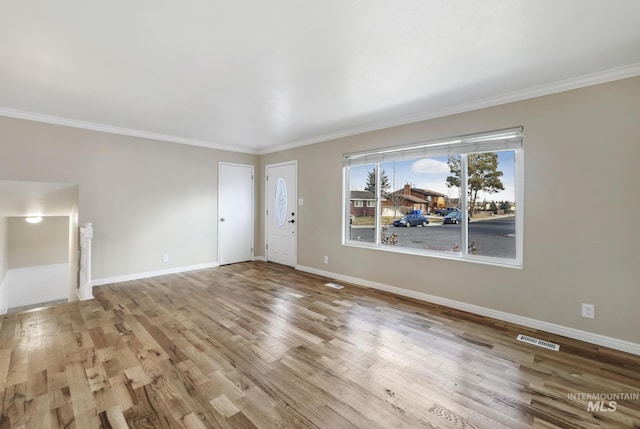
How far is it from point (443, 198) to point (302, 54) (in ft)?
8.29

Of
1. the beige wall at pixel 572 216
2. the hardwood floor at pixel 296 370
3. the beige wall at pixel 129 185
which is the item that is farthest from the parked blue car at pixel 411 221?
the beige wall at pixel 129 185

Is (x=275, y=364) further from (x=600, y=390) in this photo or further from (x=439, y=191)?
(x=439, y=191)

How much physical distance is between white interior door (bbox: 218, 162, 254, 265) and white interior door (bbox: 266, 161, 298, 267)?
42 cm

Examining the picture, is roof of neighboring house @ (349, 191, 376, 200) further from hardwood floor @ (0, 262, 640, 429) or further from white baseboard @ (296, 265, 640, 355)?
hardwood floor @ (0, 262, 640, 429)

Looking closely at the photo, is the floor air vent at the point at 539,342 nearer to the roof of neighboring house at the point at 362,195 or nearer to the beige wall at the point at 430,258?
the beige wall at the point at 430,258

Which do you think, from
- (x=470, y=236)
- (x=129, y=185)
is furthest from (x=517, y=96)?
(x=129, y=185)

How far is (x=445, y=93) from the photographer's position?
303 centimetres

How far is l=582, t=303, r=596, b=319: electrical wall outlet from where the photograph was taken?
2598mm

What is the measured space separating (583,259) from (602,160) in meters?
0.94

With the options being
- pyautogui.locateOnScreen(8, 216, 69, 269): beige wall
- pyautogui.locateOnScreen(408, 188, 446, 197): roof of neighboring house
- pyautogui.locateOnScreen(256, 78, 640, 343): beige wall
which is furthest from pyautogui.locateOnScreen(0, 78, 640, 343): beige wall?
pyautogui.locateOnScreen(8, 216, 69, 269): beige wall

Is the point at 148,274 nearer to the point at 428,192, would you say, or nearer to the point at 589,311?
the point at 428,192

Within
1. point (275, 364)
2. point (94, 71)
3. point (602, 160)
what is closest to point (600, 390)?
point (602, 160)

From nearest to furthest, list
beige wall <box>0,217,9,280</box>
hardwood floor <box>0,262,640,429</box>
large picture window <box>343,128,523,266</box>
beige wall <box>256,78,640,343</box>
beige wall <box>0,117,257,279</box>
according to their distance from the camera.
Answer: hardwood floor <box>0,262,640,429</box> → beige wall <box>256,78,640,343</box> → large picture window <box>343,128,523,266</box> → beige wall <box>0,117,257,279</box> → beige wall <box>0,217,9,280</box>

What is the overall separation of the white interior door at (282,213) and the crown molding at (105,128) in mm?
1066
